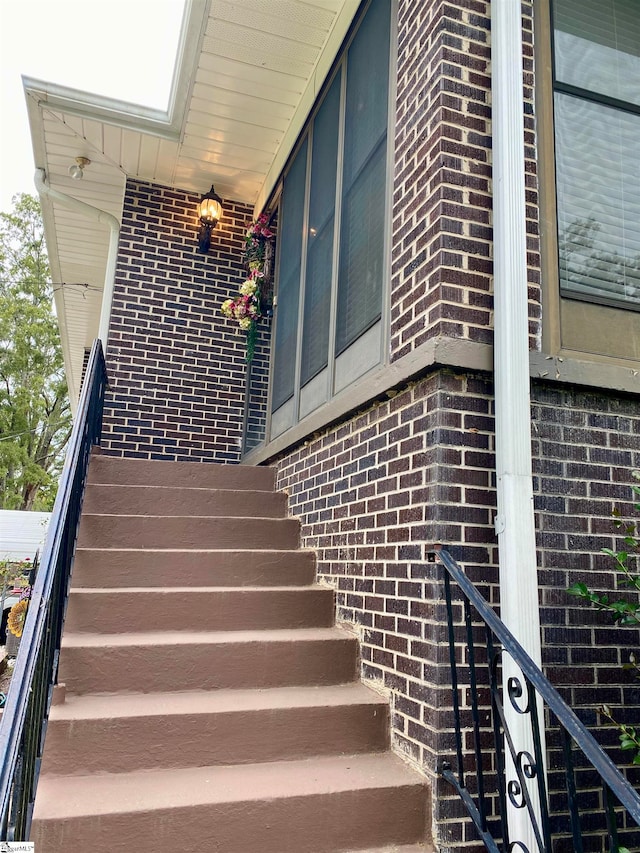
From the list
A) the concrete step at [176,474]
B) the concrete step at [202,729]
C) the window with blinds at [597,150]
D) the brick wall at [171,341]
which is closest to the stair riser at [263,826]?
the concrete step at [202,729]

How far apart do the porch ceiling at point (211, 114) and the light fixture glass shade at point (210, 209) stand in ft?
0.49

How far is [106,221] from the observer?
589cm

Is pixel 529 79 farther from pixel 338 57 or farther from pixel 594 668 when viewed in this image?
pixel 594 668

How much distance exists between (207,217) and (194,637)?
149 inches

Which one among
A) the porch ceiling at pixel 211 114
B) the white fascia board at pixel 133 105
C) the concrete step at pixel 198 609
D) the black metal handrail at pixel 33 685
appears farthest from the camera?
the white fascia board at pixel 133 105

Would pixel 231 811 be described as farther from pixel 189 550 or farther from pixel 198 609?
pixel 189 550

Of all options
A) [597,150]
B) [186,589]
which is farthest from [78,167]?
[597,150]

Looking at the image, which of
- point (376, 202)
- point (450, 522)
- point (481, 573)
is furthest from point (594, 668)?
point (376, 202)

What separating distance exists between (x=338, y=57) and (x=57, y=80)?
207cm

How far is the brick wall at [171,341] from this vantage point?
211 inches

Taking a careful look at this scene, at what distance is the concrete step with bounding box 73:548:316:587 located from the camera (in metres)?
3.16

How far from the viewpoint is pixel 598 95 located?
2.81m

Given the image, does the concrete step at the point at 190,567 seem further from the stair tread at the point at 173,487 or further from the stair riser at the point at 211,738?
the stair riser at the point at 211,738

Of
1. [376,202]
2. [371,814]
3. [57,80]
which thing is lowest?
[371,814]
